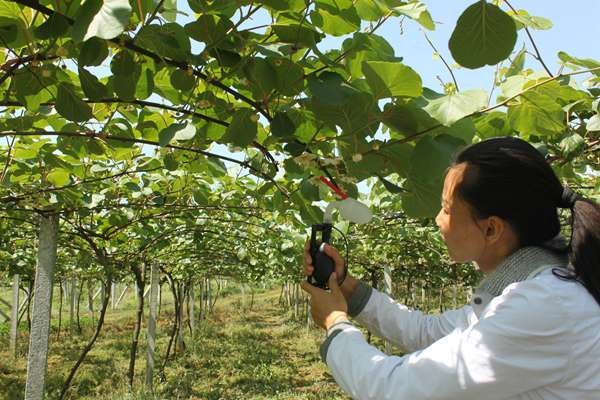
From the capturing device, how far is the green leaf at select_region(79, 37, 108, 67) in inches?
36.1

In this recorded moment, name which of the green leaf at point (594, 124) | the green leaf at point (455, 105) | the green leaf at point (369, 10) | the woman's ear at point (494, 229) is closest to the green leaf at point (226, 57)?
the green leaf at point (369, 10)

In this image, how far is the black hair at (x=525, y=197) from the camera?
3.16 ft

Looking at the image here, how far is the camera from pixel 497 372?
0.87 metres

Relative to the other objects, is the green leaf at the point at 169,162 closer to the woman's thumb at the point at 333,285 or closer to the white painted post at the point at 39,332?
the woman's thumb at the point at 333,285

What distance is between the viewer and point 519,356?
2.84ft

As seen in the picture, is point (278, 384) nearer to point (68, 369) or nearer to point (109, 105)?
point (68, 369)

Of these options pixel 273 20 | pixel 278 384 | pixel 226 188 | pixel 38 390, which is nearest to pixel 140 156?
pixel 226 188

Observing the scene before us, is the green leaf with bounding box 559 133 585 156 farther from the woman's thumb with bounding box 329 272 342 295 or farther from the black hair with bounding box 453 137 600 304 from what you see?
the woman's thumb with bounding box 329 272 342 295

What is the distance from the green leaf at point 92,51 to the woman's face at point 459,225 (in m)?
0.76

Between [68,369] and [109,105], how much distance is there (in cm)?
869

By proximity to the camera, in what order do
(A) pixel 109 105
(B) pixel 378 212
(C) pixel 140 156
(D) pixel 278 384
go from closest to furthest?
(A) pixel 109 105 → (C) pixel 140 156 → (B) pixel 378 212 → (D) pixel 278 384

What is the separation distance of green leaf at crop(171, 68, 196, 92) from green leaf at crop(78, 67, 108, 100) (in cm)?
16

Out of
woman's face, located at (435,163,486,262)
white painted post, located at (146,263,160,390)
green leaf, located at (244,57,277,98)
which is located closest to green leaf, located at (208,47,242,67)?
green leaf, located at (244,57,277,98)

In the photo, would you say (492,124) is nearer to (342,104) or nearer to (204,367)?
(342,104)
